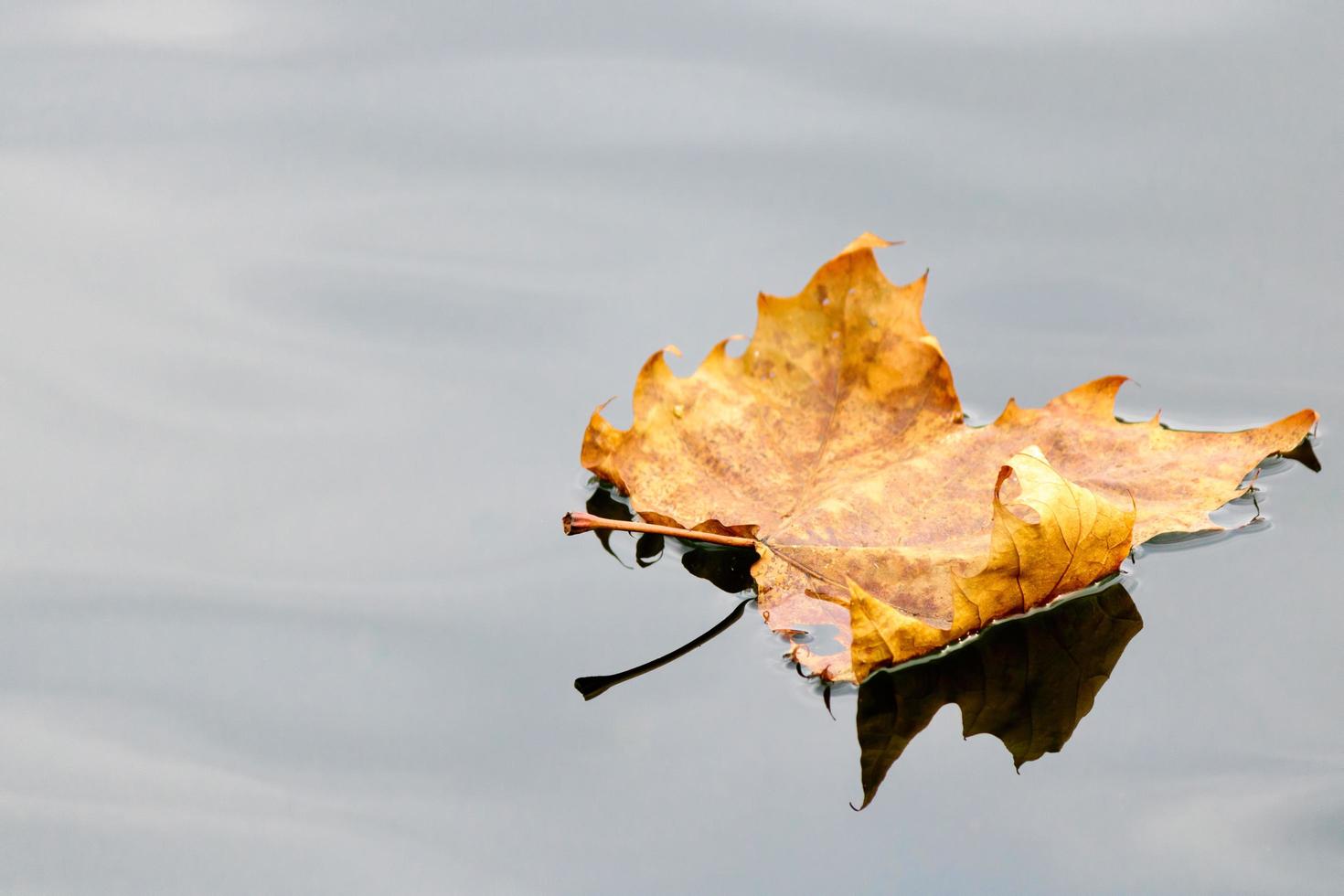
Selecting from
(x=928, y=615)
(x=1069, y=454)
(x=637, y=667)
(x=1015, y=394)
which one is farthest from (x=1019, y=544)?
(x=1015, y=394)

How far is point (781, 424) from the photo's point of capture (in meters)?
1.96

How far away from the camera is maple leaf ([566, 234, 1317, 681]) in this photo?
1740 mm

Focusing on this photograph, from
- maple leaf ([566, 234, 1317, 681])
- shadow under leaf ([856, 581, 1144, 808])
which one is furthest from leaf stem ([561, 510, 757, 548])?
shadow under leaf ([856, 581, 1144, 808])

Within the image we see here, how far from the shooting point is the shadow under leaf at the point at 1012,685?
1.60m

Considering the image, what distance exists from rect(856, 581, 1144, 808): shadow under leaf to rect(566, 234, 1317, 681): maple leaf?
1.1 inches

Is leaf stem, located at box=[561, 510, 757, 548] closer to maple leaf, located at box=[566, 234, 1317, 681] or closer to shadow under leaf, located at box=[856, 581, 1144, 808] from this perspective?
maple leaf, located at box=[566, 234, 1317, 681]

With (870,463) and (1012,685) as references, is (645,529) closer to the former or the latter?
(870,463)

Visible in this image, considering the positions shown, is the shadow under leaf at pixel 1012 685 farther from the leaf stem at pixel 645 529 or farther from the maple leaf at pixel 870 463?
the leaf stem at pixel 645 529

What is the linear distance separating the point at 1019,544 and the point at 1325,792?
1.25ft

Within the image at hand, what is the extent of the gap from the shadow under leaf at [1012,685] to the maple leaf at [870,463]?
0.10 ft

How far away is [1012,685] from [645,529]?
17.8 inches

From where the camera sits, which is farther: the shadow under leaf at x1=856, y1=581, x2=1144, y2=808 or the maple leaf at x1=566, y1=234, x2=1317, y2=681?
the maple leaf at x1=566, y1=234, x2=1317, y2=681

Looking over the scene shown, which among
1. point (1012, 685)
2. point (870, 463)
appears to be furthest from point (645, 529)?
point (1012, 685)

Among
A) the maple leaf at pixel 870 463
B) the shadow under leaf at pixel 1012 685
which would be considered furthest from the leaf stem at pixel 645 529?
the shadow under leaf at pixel 1012 685
